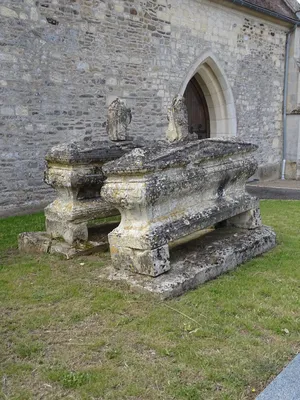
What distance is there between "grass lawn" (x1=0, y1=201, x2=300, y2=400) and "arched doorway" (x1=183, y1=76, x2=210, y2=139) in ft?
28.9

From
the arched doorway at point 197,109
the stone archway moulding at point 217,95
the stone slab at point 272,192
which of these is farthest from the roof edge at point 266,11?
the stone slab at point 272,192

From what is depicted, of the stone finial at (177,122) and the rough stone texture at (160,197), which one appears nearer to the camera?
the rough stone texture at (160,197)

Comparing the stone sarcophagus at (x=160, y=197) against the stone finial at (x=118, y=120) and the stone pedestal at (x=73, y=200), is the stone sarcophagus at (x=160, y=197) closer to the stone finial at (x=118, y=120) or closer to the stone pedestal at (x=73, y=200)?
the stone pedestal at (x=73, y=200)

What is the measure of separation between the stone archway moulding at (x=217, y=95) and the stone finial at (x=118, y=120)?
6.64m

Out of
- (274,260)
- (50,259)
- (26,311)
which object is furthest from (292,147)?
(26,311)

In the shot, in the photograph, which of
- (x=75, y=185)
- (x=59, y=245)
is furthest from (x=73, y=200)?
(x=59, y=245)

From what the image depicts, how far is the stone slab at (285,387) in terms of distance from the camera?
2035 millimetres

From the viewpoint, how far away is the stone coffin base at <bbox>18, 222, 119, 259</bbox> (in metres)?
4.55

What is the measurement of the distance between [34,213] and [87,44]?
3.67 m

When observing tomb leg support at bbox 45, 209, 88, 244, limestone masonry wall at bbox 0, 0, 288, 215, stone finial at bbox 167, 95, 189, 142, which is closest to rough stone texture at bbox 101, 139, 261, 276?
stone finial at bbox 167, 95, 189, 142

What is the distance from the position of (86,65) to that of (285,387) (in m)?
7.69

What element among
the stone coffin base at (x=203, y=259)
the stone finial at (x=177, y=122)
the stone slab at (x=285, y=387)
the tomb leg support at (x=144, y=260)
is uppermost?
the stone finial at (x=177, y=122)

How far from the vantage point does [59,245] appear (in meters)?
4.65

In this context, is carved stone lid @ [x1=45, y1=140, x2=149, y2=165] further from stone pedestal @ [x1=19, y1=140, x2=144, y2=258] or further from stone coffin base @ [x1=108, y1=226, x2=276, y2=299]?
stone coffin base @ [x1=108, y1=226, x2=276, y2=299]
